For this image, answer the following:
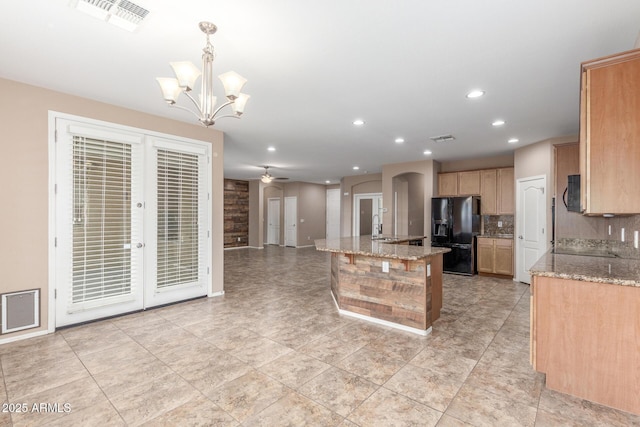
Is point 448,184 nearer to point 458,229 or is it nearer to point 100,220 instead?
point 458,229

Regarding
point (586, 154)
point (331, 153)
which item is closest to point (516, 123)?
point (586, 154)

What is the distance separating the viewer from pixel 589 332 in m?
2.13

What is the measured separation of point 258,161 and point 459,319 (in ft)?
18.7

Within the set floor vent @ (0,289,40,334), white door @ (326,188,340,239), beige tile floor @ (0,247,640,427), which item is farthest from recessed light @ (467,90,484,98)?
white door @ (326,188,340,239)

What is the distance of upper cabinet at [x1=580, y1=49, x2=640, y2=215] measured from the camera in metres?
2.00

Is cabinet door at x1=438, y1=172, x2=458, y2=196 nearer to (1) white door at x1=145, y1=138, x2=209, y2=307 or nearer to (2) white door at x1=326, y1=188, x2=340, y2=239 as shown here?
(1) white door at x1=145, y1=138, x2=209, y2=307

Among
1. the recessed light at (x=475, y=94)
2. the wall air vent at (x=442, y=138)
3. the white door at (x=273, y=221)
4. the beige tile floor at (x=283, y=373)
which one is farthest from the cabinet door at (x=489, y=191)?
the white door at (x=273, y=221)

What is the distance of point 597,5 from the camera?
1927 mm

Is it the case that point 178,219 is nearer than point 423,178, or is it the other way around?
point 178,219

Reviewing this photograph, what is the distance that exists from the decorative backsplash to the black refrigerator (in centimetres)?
30

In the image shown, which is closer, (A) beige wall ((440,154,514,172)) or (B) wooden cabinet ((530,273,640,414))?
(B) wooden cabinet ((530,273,640,414))

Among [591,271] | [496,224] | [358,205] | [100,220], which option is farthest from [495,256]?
[100,220]

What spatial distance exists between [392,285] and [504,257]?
12.9 ft

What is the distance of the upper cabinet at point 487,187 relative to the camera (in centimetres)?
634
